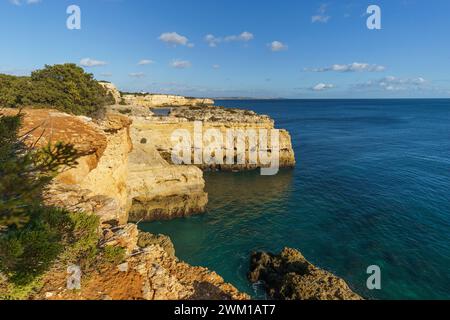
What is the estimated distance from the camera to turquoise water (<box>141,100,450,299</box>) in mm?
22047

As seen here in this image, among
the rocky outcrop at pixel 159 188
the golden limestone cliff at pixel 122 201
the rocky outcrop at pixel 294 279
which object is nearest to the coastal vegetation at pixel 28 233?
the golden limestone cliff at pixel 122 201

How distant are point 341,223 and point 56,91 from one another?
32671 mm

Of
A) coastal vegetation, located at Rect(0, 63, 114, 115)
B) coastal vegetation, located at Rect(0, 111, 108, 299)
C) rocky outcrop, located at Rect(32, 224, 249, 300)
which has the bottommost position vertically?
rocky outcrop, located at Rect(32, 224, 249, 300)

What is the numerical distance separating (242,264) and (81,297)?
16260mm

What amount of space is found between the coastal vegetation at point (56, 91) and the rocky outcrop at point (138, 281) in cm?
1639

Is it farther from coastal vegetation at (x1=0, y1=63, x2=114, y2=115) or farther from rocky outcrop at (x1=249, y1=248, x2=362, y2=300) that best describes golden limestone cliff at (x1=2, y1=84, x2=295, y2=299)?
rocky outcrop at (x1=249, y1=248, x2=362, y2=300)

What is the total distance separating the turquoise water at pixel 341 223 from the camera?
72.3ft

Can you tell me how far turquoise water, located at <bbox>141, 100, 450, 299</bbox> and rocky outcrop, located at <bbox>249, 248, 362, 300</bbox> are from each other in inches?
59.3

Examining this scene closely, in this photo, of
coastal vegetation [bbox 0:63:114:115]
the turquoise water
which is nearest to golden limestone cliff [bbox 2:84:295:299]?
coastal vegetation [bbox 0:63:114:115]

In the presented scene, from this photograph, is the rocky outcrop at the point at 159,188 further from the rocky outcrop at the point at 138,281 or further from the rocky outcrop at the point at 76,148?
the rocky outcrop at the point at 138,281

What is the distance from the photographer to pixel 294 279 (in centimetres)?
1769

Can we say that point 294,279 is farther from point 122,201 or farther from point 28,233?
point 122,201

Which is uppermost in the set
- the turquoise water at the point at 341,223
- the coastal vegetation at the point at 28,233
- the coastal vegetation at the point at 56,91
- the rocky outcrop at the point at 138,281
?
the coastal vegetation at the point at 56,91

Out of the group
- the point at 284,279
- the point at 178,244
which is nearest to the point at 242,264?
the point at 284,279
